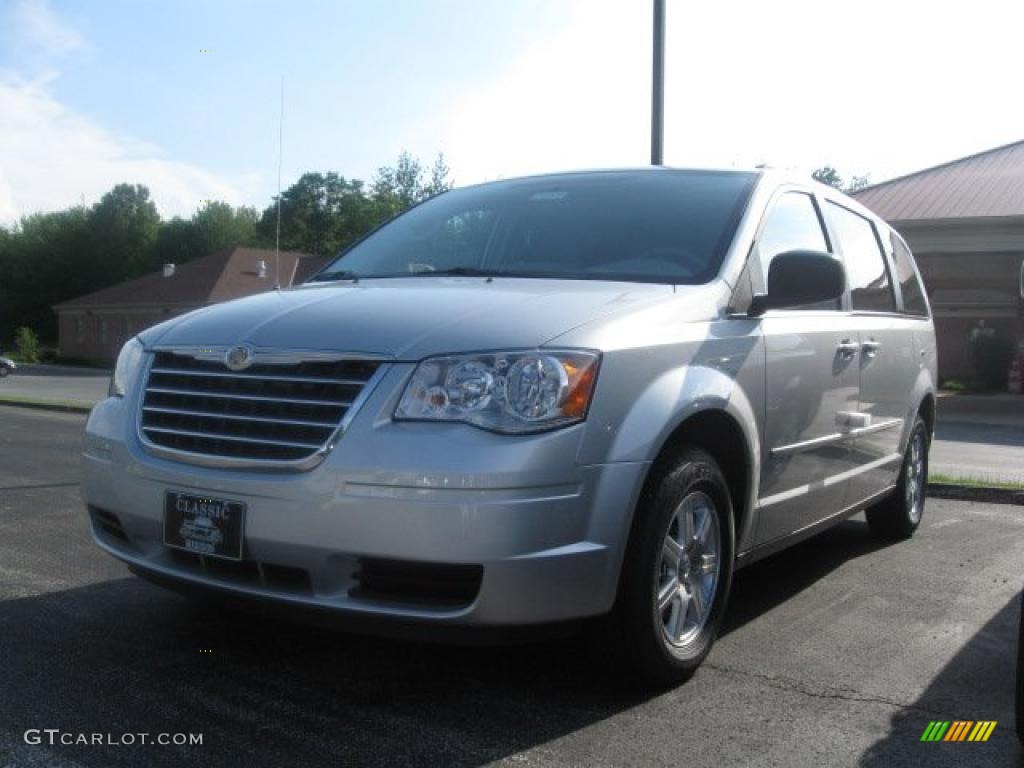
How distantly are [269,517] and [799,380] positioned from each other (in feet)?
7.58

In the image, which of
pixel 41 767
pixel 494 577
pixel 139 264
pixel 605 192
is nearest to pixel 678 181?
pixel 605 192

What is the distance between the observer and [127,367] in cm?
399

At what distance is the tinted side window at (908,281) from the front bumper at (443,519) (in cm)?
363

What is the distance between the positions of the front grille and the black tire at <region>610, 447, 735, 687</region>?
39.8 inches

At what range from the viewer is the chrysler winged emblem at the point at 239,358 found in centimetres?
347

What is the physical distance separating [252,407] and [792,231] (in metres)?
2.60

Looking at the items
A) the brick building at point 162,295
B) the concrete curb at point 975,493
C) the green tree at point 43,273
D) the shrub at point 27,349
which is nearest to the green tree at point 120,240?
the green tree at point 43,273

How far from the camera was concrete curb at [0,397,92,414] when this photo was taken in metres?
17.0

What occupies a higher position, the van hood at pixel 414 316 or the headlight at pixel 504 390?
the van hood at pixel 414 316

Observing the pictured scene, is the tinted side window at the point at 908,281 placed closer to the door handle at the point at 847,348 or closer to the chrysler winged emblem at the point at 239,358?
the door handle at the point at 847,348

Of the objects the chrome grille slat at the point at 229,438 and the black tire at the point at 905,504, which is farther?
the black tire at the point at 905,504

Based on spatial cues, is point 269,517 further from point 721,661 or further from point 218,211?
point 218,211

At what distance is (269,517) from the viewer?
128 inches

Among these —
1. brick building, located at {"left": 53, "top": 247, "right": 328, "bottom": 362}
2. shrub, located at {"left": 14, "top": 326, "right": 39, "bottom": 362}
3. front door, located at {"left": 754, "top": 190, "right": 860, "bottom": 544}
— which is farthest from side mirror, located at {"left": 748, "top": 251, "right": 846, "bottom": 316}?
shrub, located at {"left": 14, "top": 326, "right": 39, "bottom": 362}
